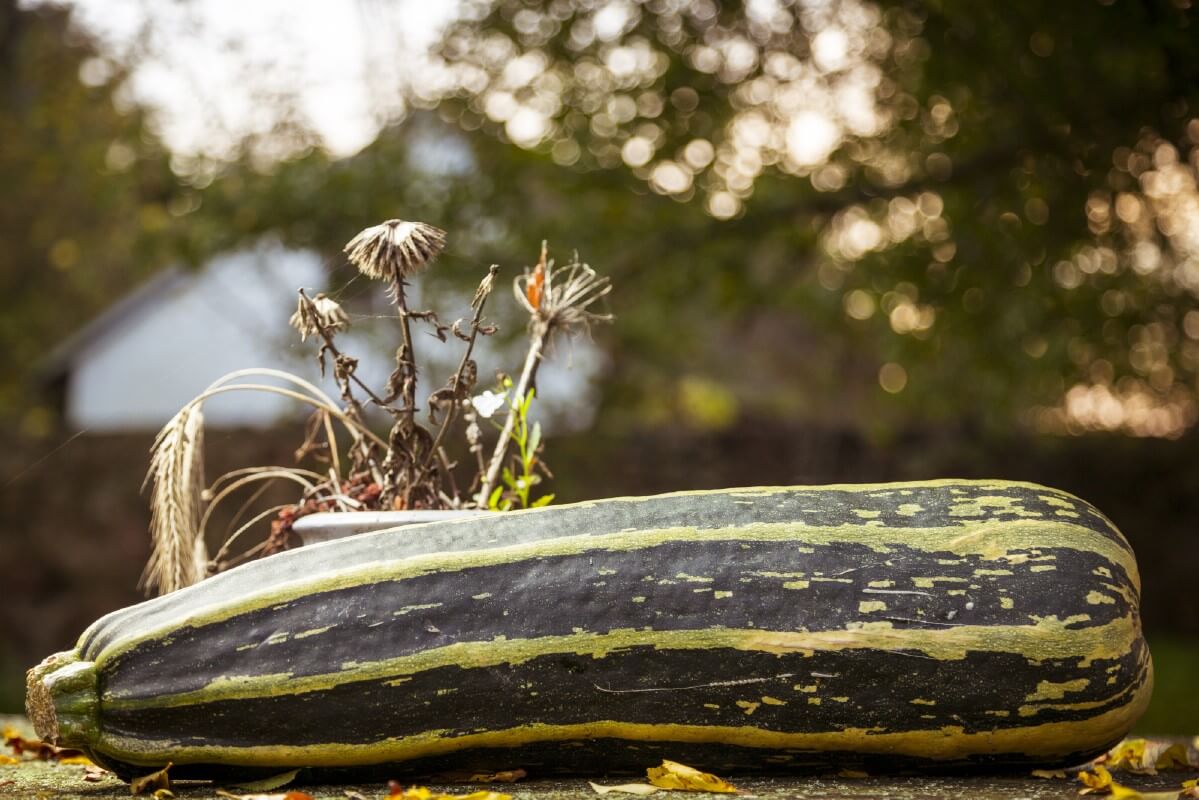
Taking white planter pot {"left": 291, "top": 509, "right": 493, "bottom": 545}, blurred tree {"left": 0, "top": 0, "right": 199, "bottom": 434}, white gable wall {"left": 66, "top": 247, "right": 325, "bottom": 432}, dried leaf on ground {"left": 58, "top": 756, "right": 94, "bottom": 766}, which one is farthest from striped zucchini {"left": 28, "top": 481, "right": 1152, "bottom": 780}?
white gable wall {"left": 66, "top": 247, "right": 325, "bottom": 432}

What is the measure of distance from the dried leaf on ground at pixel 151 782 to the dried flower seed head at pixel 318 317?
0.84 m

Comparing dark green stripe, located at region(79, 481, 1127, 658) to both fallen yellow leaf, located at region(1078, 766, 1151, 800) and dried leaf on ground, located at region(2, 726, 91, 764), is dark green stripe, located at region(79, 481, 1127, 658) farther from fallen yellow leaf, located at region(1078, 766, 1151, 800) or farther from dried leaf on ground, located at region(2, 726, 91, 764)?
dried leaf on ground, located at region(2, 726, 91, 764)

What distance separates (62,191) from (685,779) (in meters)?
15.4

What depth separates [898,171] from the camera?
7422 millimetres

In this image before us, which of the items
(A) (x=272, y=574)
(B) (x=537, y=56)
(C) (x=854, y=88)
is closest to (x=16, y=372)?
(B) (x=537, y=56)

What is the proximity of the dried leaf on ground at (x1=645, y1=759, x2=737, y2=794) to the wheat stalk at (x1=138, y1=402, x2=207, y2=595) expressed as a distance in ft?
3.73

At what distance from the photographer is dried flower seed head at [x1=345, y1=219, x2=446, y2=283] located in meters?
2.31

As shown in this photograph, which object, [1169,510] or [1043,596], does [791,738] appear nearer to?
[1043,596]

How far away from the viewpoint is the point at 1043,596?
201cm

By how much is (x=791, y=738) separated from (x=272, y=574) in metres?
0.97

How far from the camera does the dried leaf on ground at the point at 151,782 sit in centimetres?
198

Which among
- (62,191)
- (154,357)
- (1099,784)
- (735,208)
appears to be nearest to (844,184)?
(735,208)

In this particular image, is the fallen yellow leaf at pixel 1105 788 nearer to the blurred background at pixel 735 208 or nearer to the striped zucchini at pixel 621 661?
the striped zucchini at pixel 621 661

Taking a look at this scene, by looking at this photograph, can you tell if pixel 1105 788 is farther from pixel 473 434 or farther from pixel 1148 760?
pixel 473 434
